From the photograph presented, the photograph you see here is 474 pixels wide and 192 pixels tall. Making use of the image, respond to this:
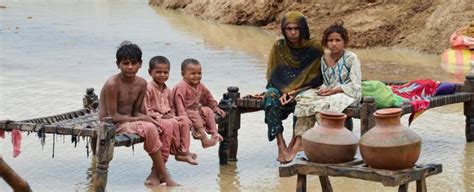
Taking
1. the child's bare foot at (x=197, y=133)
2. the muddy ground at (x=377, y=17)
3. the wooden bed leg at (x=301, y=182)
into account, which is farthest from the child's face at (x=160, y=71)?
the muddy ground at (x=377, y=17)

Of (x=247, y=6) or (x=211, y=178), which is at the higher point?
(x=247, y=6)

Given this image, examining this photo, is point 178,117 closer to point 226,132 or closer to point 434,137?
point 226,132

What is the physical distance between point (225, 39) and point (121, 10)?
8.18 metres

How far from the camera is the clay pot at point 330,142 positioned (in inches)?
255

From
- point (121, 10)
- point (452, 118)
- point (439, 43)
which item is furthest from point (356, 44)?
point (121, 10)

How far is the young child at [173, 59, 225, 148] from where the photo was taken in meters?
8.41

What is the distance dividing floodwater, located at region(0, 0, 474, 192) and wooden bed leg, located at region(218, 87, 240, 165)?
0.11 meters

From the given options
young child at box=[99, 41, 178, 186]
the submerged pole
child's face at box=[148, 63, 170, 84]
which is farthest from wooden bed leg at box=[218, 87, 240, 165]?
the submerged pole

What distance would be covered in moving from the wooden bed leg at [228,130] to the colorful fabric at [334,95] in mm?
534

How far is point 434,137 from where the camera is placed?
Result: 33.5ft

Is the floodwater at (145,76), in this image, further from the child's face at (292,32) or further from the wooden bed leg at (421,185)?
the wooden bed leg at (421,185)

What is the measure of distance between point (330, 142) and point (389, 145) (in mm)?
403

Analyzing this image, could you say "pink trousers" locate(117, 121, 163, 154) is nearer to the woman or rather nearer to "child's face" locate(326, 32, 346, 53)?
the woman

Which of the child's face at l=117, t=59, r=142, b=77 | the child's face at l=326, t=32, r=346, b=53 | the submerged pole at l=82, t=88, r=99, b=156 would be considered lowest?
the submerged pole at l=82, t=88, r=99, b=156
